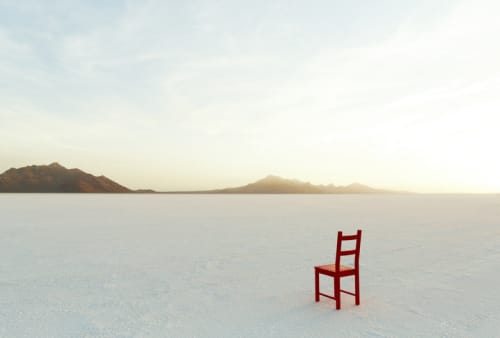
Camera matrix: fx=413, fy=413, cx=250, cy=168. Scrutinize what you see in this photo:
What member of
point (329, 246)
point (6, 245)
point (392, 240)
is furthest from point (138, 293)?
point (392, 240)

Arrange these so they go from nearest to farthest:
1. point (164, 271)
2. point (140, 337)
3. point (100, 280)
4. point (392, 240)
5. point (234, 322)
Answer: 1. point (140, 337)
2. point (234, 322)
3. point (100, 280)
4. point (164, 271)
5. point (392, 240)

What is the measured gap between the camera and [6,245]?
14242 mm

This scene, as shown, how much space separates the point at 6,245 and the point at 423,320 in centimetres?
1374

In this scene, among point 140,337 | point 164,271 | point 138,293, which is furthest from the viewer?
point 164,271

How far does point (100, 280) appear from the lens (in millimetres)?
8633

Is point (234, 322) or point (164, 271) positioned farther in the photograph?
point (164, 271)

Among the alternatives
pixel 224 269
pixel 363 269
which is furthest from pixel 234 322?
pixel 363 269

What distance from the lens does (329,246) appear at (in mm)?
13703

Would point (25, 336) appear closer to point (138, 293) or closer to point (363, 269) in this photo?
point (138, 293)

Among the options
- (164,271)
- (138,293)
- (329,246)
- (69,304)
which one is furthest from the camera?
(329,246)

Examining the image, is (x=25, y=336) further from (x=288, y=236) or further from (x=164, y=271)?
(x=288, y=236)

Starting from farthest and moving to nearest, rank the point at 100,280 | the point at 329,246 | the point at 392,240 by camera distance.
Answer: the point at 392,240 < the point at 329,246 < the point at 100,280

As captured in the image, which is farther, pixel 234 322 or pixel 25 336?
pixel 234 322

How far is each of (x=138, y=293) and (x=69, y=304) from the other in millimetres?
1185
